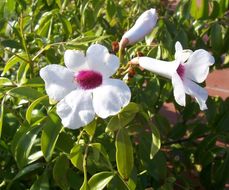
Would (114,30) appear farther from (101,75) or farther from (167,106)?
(167,106)

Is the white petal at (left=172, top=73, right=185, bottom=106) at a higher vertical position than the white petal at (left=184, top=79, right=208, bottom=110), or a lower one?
higher

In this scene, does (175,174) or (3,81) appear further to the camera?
(175,174)

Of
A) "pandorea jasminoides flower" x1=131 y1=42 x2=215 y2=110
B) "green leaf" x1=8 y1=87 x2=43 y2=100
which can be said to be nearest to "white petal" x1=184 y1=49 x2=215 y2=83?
"pandorea jasminoides flower" x1=131 y1=42 x2=215 y2=110

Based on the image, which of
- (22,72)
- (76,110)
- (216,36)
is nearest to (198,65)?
(76,110)

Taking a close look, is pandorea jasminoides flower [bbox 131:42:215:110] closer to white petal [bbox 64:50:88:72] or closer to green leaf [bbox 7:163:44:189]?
white petal [bbox 64:50:88:72]

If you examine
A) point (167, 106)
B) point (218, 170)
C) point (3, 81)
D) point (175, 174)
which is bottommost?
point (167, 106)

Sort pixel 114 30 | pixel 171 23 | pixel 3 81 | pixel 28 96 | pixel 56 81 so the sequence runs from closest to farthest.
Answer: pixel 56 81
pixel 28 96
pixel 3 81
pixel 171 23
pixel 114 30

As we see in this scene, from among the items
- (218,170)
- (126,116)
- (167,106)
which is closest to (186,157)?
(218,170)

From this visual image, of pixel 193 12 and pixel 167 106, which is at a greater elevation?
pixel 193 12
